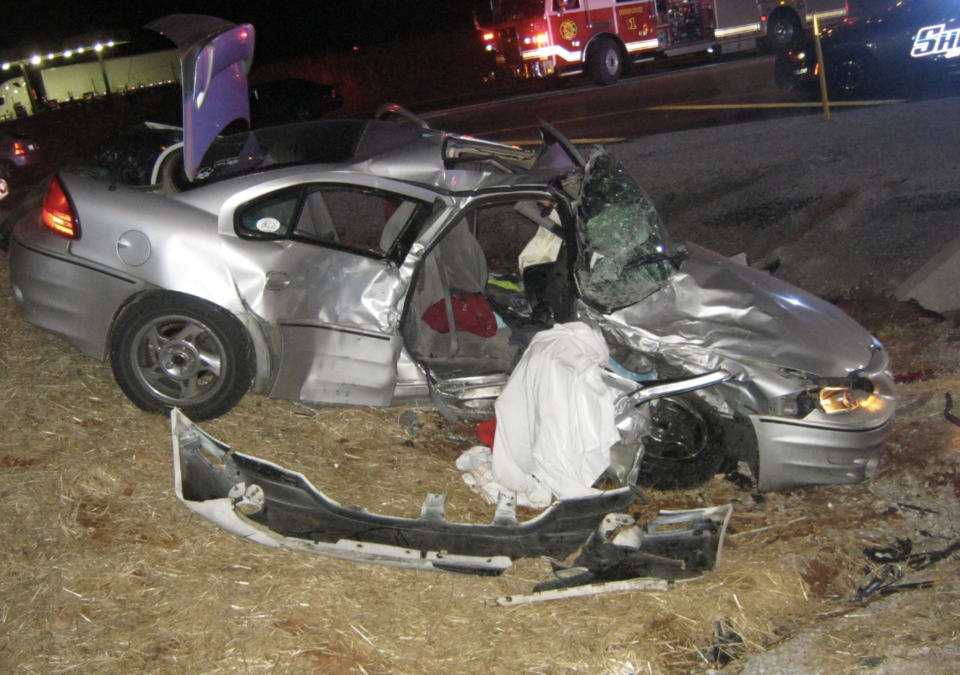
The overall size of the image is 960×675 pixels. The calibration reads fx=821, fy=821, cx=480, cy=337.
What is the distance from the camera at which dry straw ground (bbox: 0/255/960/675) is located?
3.16 meters

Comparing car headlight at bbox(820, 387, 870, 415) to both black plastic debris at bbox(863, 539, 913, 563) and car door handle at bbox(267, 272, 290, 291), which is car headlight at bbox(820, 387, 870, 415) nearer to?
black plastic debris at bbox(863, 539, 913, 563)

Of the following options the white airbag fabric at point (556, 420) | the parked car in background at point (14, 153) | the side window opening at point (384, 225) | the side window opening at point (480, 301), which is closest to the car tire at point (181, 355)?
the side window opening at point (384, 225)

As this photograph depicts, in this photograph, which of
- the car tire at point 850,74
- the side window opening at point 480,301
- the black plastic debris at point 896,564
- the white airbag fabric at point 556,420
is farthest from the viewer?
the car tire at point 850,74

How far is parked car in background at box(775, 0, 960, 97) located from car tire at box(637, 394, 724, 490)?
30.4 ft

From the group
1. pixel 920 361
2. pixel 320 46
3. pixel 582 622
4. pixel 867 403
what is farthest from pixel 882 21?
pixel 320 46

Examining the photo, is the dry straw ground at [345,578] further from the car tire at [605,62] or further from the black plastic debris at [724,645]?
the car tire at [605,62]

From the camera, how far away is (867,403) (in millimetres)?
3963

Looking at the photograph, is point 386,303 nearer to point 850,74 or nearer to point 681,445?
point 681,445

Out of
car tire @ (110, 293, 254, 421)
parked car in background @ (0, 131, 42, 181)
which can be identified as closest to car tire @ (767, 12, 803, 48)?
parked car in background @ (0, 131, 42, 181)

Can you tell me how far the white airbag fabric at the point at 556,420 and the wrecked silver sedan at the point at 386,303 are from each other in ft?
0.80

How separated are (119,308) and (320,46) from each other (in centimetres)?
3876

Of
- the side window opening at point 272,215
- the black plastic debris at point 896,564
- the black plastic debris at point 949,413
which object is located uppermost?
the side window opening at point 272,215

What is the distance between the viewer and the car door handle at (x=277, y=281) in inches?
160

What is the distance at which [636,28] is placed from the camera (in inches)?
712
